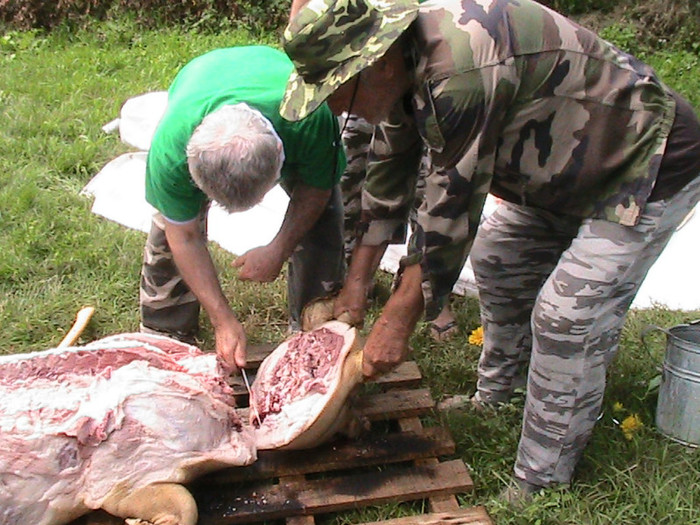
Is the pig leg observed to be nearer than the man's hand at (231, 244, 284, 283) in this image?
Yes

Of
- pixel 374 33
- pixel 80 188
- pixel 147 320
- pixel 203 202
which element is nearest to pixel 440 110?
pixel 374 33

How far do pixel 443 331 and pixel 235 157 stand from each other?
181 centimetres

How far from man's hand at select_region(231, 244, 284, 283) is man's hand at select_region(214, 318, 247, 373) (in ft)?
0.81

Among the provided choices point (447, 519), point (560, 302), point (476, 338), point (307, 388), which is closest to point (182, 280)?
point (307, 388)

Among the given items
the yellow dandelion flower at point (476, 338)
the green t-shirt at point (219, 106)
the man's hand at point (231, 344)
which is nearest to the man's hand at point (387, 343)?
the man's hand at point (231, 344)

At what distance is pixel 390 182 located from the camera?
3094mm

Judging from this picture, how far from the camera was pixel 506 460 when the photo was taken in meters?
3.36

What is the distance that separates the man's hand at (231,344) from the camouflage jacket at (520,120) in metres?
0.87

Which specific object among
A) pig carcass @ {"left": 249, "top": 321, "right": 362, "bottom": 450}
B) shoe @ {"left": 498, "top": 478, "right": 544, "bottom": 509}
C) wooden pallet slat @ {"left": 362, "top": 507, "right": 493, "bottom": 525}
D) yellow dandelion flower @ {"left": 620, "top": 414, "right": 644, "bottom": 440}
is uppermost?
pig carcass @ {"left": 249, "top": 321, "right": 362, "bottom": 450}

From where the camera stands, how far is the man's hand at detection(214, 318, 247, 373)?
3.25 metres

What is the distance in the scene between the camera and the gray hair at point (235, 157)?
274cm

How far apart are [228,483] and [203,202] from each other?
1068 millimetres

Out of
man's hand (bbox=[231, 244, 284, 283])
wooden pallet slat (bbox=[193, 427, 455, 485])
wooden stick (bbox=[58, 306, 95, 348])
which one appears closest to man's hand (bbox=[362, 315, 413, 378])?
wooden pallet slat (bbox=[193, 427, 455, 485])

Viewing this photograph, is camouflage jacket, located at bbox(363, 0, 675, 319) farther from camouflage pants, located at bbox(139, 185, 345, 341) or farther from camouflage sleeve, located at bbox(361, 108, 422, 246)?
camouflage pants, located at bbox(139, 185, 345, 341)
